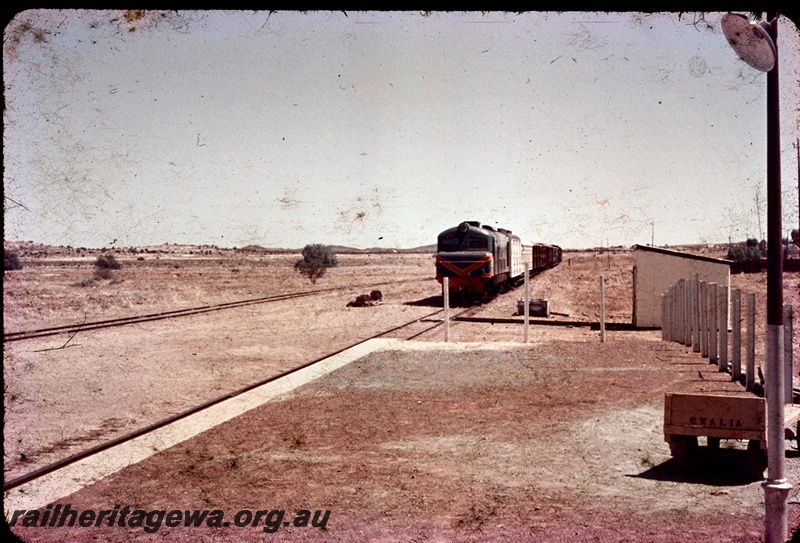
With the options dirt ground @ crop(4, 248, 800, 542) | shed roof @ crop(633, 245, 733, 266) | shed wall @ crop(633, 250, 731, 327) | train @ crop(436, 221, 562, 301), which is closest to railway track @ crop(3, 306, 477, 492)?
dirt ground @ crop(4, 248, 800, 542)

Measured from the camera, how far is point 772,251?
526 centimetres

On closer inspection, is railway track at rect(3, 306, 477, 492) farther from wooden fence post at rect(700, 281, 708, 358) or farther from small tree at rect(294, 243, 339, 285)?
small tree at rect(294, 243, 339, 285)

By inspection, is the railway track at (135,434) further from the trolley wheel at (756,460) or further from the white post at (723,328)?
the white post at (723,328)

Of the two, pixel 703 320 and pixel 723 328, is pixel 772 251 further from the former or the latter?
pixel 703 320

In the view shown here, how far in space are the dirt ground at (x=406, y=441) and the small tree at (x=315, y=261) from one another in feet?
114

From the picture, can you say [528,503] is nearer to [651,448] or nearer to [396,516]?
[396,516]

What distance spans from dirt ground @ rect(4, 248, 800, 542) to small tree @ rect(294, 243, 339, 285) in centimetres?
3487

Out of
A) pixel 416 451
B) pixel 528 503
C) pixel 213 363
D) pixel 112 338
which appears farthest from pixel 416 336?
pixel 528 503

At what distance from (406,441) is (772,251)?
4.93m

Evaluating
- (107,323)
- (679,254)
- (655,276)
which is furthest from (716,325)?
(107,323)

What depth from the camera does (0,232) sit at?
5.99 meters

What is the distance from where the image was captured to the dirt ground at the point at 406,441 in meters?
5.91

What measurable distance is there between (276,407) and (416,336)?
9.36 m

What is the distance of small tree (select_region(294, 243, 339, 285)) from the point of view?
5388 centimetres
